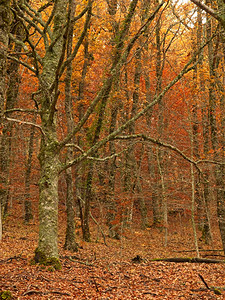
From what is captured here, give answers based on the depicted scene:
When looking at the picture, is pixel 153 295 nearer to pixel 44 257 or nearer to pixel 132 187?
pixel 44 257

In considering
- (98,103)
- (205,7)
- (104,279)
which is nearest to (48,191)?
(104,279)

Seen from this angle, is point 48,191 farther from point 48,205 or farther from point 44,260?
point 44,260

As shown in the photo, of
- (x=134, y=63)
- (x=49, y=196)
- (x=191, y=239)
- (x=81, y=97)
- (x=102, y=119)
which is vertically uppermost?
(x=134, y=63)

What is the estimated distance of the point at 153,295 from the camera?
5395mm

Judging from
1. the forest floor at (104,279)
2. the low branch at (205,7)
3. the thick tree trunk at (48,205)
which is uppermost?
the low branch at (205,7)

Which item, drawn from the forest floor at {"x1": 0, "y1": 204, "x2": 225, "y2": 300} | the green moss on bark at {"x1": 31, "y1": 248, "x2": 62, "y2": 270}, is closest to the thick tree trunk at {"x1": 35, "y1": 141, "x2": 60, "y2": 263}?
the green moss on bark at {"x1": 31, "y1": 248, "x2": 62, "y2": 270}

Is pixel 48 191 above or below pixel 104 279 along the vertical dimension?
above

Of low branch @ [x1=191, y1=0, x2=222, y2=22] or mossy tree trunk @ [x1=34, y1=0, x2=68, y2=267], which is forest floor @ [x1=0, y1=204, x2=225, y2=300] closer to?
mossy tree trunk @ [x1=34, y1=0, x2=68, y2=267]

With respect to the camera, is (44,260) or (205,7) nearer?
(205,7)

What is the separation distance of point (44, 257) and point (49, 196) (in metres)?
1.33

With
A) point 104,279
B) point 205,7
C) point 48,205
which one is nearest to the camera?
point 205,7

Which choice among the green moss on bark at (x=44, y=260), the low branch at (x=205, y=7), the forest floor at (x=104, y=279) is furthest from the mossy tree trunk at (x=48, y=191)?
the low branch at (x=205, y=7)

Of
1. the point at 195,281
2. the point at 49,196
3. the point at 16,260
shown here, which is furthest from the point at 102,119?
the point at 195,281

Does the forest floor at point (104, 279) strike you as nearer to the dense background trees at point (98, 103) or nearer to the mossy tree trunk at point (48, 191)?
the mossy tree trunk at point (48, 191)
